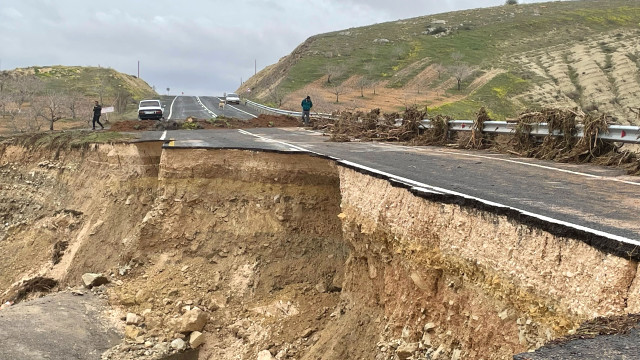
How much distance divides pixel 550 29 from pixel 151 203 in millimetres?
61008

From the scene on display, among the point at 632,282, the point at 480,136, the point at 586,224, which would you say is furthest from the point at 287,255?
the point at 632,282

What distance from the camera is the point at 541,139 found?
11.6m

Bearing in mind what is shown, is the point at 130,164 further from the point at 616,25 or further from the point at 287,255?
the point at 616,25

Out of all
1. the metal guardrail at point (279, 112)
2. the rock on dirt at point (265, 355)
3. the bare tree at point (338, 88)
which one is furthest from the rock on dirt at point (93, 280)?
the bare tree at point (338, 88)

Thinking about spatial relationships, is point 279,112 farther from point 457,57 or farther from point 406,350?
point 406,350

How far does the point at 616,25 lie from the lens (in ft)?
198

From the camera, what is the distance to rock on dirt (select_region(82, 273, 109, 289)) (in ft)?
42.3

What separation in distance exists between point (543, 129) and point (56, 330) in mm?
11159

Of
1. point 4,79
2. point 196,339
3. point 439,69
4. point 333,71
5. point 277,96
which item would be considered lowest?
point 196,339

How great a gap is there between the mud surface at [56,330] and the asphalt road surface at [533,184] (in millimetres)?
5827

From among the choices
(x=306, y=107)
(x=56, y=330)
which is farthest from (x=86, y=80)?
(x=56, y=330)

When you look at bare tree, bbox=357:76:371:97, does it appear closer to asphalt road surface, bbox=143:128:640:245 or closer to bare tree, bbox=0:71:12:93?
bare tree, bbox=0:71:12:93

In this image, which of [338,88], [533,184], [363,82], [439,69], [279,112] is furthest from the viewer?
[439,69]

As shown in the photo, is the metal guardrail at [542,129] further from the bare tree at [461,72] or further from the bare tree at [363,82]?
the bare tree at [363,82]
